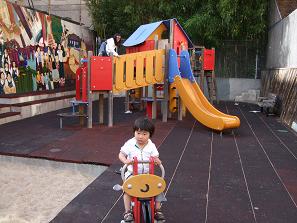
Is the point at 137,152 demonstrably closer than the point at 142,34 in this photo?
Yes

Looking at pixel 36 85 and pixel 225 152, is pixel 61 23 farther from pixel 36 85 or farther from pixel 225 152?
pixel 225 152

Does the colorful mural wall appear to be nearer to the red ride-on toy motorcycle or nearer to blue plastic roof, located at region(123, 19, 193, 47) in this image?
blue plastic roof, located at region(123, 19, 193, 47)

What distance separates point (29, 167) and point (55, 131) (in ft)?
7.90

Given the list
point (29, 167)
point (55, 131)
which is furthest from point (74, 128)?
point (29, 167)

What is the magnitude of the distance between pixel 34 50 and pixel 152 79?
187 inches

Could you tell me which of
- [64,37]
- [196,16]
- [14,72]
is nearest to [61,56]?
[64,37]

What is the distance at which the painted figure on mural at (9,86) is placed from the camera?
1095cm

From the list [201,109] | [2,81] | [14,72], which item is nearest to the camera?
[201,109]

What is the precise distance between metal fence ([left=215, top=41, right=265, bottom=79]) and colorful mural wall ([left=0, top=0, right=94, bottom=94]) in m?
6.67

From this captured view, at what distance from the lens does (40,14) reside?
1307 cm

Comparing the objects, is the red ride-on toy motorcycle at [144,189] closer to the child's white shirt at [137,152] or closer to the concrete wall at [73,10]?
the child's white shirt at [137,152]

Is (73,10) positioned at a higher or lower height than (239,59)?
→ higher

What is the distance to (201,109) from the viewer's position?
353 inches

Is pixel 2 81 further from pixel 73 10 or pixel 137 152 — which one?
pixel 73 10
